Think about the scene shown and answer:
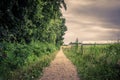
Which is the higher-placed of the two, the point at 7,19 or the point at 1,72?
the point at 7,19

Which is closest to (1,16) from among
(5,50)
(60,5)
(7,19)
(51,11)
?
(7,19)

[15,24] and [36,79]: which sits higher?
[15,24]

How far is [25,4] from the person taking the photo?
20.3 m

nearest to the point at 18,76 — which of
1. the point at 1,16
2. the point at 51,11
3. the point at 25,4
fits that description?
the point at 1,16

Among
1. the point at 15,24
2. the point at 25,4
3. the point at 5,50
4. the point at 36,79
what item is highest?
the point at 25,4

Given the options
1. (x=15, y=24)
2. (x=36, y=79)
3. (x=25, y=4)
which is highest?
(x=25, y=4)

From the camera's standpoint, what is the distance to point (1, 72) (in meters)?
15.2

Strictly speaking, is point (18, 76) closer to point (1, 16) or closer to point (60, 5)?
point (1, 16)

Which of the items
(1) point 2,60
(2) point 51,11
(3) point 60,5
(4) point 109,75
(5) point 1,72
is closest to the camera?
(4) point 109,75

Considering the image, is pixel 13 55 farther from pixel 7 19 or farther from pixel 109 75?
pixel 109 75

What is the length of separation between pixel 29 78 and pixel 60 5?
563 inches

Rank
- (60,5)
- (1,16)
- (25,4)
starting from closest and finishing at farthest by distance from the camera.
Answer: (1,16), (25,4), (60,5)

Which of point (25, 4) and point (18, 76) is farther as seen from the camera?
point (25, 4)

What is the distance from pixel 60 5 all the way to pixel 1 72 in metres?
14.2
